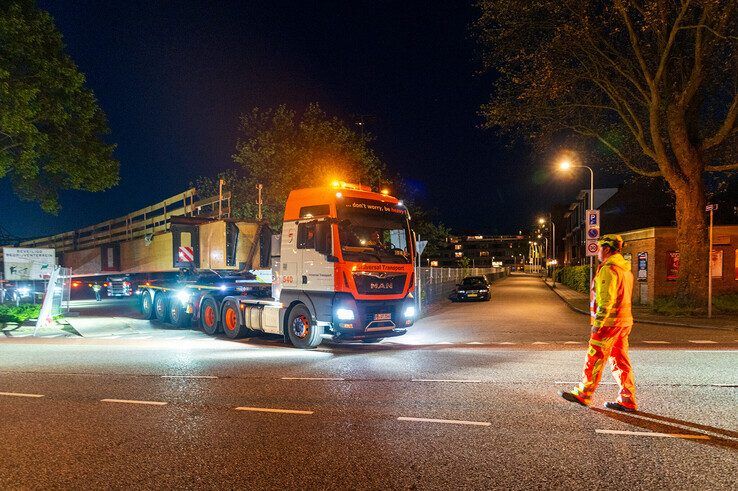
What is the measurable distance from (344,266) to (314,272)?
86 cm

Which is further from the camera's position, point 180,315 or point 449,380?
point 180,315

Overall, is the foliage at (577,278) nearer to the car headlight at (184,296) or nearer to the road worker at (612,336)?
→ the car headlight at (184,296)

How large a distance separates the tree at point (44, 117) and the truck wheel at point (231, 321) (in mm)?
7647

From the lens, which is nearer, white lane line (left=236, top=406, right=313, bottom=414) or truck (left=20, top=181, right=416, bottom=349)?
white lane line (left=236, top=406, right=313, bottom=414)

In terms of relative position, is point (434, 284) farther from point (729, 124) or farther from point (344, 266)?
point (344, 266)

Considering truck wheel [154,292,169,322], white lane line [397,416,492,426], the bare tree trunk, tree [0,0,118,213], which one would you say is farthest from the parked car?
white lane line [397,416,492,426]

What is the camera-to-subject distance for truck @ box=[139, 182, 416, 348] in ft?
36.8

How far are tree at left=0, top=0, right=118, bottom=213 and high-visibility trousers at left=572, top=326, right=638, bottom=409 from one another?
50.4ft

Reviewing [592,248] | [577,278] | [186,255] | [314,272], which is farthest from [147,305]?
[577,278]

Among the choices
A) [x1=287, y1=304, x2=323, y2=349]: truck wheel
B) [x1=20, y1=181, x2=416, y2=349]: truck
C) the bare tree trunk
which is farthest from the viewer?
the bare tree trunk

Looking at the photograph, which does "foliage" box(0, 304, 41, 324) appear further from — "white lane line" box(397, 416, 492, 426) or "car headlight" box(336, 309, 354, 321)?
"white lane line" box(397, 416, 492, 426)

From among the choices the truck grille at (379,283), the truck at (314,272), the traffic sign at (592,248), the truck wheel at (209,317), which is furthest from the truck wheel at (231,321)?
the traffic sign at (592,248)

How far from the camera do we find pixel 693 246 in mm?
20375

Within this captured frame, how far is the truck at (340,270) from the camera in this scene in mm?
11219
